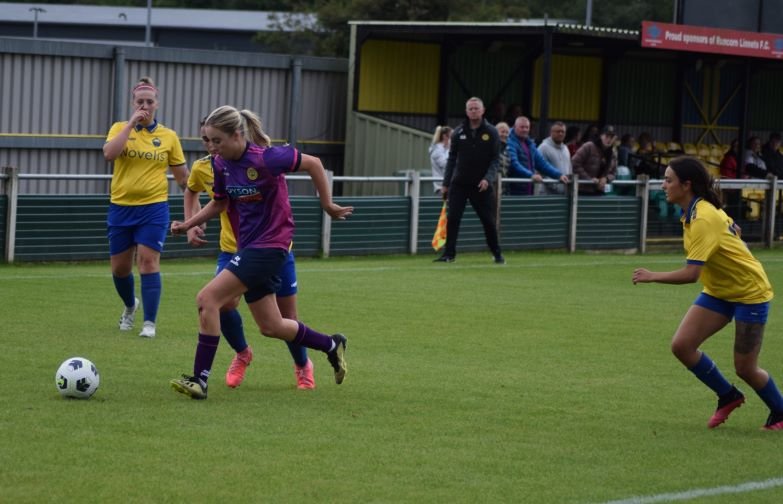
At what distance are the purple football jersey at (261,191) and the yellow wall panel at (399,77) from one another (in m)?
19.4

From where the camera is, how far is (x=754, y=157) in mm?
28172

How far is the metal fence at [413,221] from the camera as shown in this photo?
1681 cm

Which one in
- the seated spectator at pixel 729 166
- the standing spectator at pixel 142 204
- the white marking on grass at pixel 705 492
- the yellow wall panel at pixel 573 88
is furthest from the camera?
the yellow wall panel at pixel 573 88

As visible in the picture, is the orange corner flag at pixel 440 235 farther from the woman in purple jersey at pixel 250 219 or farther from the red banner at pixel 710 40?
the woman in purple jersey at pixel 250 219

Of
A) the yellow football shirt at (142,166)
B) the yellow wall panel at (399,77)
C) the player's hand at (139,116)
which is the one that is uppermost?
the yellow wall panel at (399,77)

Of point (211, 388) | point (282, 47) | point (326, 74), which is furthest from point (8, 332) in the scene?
point (282, 47)

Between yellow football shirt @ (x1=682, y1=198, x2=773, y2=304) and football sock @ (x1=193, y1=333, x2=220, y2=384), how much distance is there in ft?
9.33

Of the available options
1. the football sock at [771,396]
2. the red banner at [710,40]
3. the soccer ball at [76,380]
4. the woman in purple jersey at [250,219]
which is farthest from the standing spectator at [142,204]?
the red banner at [710,40]

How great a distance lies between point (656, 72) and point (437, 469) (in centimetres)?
2807

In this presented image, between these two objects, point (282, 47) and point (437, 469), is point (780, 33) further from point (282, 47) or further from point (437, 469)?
point (282, 47)

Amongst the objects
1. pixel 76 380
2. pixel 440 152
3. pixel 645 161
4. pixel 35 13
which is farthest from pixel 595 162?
pixel 35 13

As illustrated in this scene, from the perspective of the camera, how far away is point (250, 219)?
8.24 metres

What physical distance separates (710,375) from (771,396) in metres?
0.37

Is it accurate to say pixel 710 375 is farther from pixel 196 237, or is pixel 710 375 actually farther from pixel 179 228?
pixel 196 237
